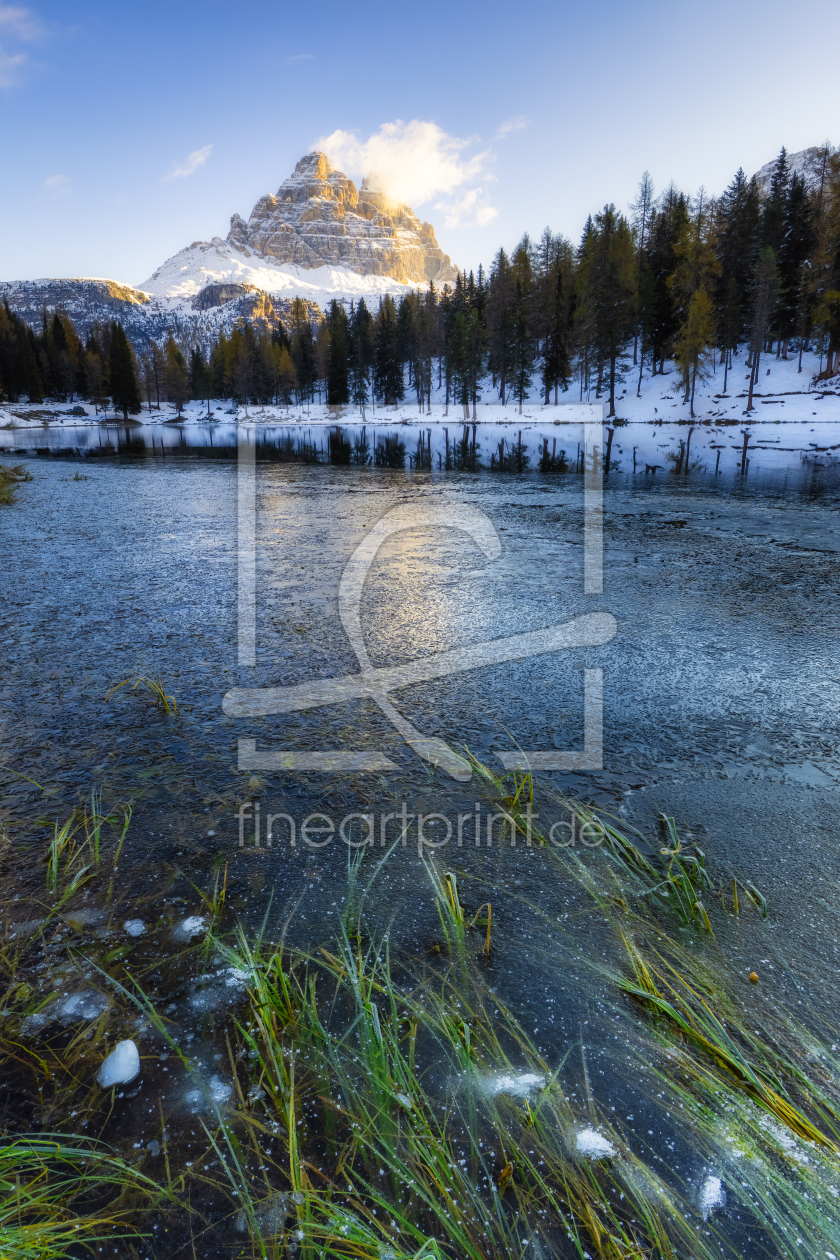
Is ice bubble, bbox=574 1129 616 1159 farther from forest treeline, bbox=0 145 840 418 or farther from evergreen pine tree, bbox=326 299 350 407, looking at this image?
evergreen pine tree, bbox=326 299 350 407

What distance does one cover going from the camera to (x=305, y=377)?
8244 centimetres

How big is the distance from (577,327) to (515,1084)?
56917 mm

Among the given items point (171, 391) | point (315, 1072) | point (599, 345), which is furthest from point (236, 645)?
point (171, 391)

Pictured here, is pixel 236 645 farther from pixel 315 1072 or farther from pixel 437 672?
pixel 315 1072

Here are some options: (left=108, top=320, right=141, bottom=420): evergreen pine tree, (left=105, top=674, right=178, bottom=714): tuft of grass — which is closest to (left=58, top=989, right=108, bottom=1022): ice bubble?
(left=105, top=674, right=178, bottom=714): tuft of grass

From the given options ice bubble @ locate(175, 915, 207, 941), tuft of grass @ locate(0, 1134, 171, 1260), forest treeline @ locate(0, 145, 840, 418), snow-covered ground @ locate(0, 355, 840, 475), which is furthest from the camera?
forest treeline @ locate(0, 145, 840, 418)

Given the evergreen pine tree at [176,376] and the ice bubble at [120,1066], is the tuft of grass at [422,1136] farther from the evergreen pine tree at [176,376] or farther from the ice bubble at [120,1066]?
the evergreen pine tree at [176,376]

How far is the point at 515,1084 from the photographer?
2131 mm

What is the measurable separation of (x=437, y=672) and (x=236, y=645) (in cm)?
227

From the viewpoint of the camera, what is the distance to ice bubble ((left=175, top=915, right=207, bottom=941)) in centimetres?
282

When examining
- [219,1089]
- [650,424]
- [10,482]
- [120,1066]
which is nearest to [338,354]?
[650,424]

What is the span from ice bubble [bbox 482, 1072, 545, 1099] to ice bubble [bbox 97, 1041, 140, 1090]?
4.22 ft

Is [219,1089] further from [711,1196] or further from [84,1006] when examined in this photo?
[711,1196]

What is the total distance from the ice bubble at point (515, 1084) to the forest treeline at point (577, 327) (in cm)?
4663
